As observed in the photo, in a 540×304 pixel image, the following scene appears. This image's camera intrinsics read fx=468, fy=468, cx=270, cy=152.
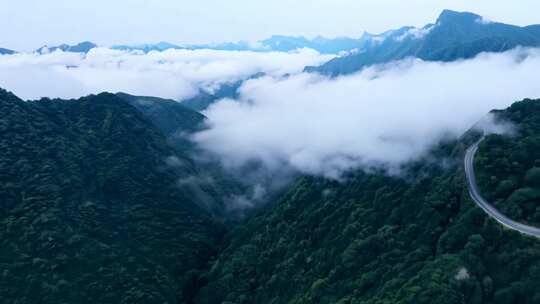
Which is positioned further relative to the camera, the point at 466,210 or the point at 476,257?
the point at 466,210

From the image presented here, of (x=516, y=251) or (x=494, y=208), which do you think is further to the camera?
(x=494, y=208)

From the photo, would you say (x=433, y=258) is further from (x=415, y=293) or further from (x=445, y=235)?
(x=415, y=293)

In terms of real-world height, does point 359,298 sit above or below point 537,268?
below

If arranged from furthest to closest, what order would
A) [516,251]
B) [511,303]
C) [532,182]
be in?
[532,182]
[516,251]
[511,303]

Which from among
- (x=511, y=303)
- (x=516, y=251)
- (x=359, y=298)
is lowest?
(x=359, y=298)

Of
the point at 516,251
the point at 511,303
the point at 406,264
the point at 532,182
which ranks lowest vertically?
the point at 406,264

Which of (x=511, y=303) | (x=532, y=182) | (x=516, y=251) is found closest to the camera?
(x=511, y=303)

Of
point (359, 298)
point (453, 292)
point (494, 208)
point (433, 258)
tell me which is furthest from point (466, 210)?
point (359, 298)

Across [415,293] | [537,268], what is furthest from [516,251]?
[415,293]

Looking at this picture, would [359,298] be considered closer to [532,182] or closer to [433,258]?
[433,258]
